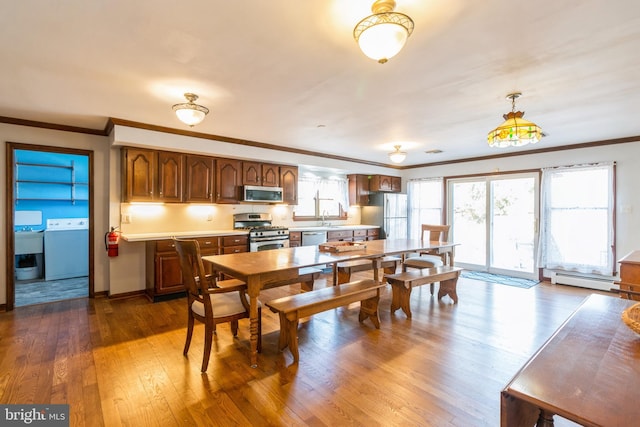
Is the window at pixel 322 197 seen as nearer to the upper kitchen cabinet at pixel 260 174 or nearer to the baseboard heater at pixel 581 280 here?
the upper kitchen cabinet at pixel 260 174

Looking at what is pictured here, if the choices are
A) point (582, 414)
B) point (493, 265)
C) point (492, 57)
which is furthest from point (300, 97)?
point (493, 265)

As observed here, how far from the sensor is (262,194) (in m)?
5.23

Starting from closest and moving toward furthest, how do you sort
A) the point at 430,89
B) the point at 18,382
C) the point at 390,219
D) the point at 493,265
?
the point at 18,382, the point at 430,89, the point at 493,265, the point at 390,219

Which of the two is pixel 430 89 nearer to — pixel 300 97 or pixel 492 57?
pixel 492 57

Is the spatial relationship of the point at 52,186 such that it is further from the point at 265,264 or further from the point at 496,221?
the point at 496,221

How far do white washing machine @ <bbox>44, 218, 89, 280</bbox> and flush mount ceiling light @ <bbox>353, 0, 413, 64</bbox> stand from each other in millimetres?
6023

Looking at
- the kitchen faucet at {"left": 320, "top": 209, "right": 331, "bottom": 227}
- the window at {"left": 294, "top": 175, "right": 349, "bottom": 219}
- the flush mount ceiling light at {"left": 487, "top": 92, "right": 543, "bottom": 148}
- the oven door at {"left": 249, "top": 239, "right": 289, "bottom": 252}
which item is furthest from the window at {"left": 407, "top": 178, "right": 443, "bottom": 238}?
the flush mount ceiling light at {"left": 487, "top": 92, "right": 543, "bottom": 148}

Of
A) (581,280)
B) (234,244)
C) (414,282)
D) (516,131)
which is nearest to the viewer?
(516,131)

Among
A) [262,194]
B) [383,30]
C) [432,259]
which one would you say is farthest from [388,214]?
[383,30]

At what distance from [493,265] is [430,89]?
15.1 ft

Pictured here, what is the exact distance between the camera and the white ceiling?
5.61ft

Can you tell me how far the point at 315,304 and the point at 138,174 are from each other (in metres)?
3.12

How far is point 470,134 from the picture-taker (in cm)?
435

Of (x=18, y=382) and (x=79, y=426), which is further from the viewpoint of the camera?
(x=18, y=382)
